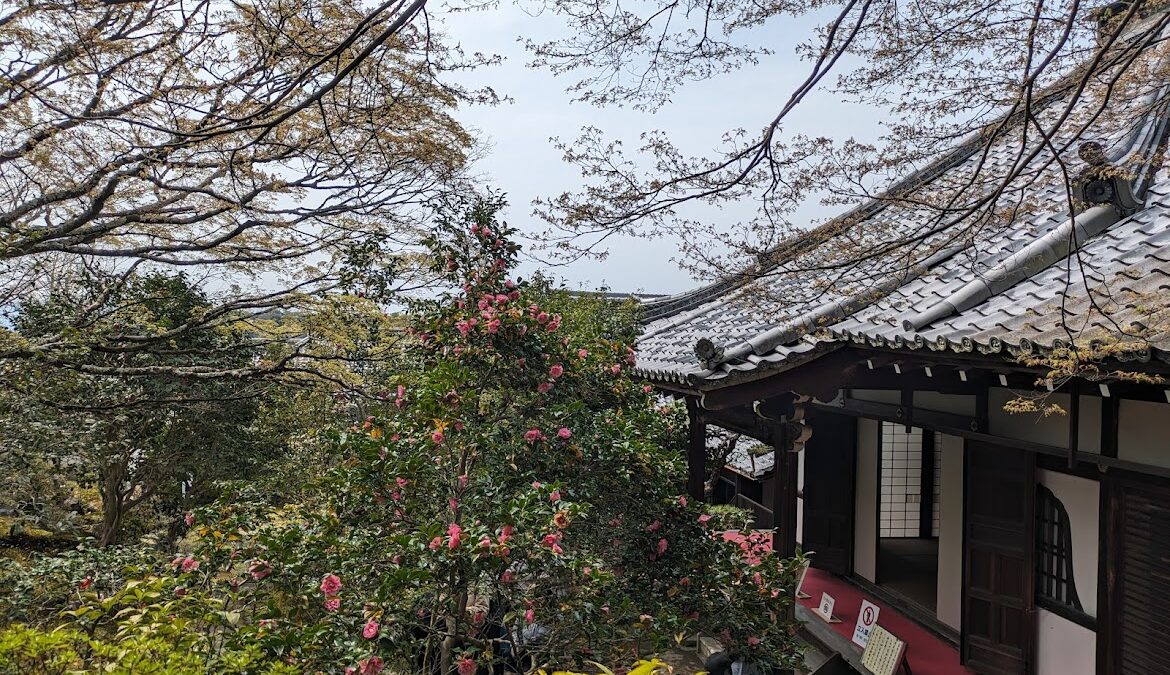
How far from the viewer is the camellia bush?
345cm

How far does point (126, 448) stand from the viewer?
11055 millimetres

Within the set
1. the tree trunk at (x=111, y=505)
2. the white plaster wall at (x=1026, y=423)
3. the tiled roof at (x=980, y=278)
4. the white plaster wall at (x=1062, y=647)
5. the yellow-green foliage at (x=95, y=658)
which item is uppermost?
the tiled roof at (x=980, y=278)

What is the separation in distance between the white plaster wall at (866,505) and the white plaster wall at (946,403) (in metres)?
2.06

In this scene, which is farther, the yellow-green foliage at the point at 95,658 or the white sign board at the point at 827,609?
the white sign board at the point at 827,609

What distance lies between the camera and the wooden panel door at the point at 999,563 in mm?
5000

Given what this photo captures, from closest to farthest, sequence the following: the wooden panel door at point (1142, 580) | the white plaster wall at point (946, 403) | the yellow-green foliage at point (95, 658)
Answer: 1. the yellow-green foliage at point (95, 658)
2. the wooden panel door at point (1142, 580)
3. the white plaster wall at point (946, 403)

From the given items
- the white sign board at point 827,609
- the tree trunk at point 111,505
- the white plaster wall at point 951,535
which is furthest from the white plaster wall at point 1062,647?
the tree trunk at point 111,505

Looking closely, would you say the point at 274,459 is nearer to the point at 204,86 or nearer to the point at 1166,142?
the point at 204,86

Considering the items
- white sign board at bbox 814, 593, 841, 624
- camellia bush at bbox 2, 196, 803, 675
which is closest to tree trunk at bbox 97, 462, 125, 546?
camellia bush at bbox 2, 196, 803, 675

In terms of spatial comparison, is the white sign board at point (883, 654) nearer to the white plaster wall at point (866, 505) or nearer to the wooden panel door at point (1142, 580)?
the wooden panel door at point (1142, 580)

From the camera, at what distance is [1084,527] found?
4559 millimetres

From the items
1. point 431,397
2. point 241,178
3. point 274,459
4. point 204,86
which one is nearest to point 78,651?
point 431,397

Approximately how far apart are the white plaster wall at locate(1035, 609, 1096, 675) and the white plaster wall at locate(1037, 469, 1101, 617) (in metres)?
0.19

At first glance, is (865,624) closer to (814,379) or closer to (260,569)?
(814,379)
